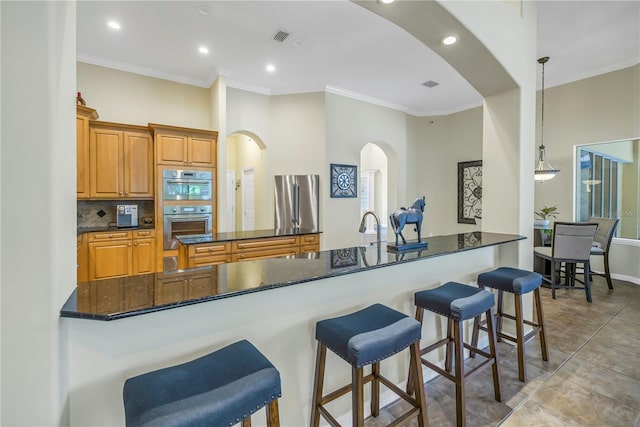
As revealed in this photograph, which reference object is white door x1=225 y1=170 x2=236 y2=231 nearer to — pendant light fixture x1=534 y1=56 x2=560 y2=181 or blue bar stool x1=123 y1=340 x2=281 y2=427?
pendant light fixture x1=534 y1=56 x2=560 y2=181

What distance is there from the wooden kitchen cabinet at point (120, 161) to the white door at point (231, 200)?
8.64 ft

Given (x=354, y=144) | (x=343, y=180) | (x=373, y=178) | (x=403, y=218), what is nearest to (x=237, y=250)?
(x=403, y=218)

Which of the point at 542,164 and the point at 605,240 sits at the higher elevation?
the point at 542,164

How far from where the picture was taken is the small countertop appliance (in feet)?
14.2

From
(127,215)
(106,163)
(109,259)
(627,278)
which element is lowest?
(627,278)

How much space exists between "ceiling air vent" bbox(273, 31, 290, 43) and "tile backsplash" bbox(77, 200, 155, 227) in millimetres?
3187

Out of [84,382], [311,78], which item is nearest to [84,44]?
[311,78]

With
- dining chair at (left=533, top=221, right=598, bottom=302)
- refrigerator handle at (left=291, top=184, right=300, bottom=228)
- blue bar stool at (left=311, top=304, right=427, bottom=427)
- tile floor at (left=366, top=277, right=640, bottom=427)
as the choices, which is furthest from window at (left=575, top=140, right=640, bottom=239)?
blue bar stool at (left=311, top=304, right=427, bottom=427)

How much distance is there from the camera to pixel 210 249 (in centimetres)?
320

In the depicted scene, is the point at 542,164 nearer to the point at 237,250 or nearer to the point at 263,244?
the point at 263,244

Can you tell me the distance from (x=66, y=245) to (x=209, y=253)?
2.30m

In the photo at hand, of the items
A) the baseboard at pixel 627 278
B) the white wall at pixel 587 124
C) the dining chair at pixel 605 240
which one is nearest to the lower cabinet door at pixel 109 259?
the dining chair at pixel 605 240

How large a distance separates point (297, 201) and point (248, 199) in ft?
6.30

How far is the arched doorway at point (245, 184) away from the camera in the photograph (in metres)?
5.41
